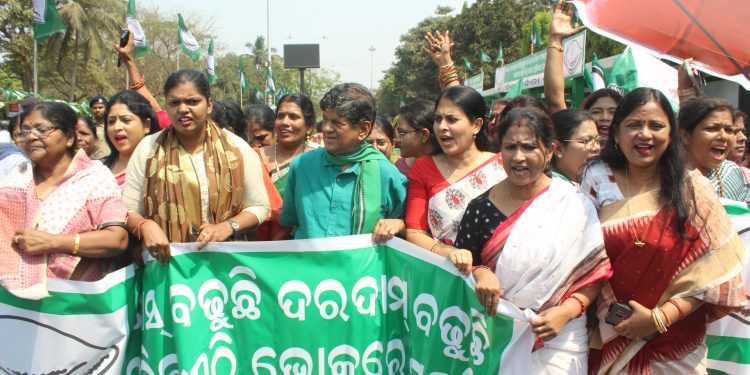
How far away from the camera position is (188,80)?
3020 mm

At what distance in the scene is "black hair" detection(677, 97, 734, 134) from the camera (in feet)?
9.73

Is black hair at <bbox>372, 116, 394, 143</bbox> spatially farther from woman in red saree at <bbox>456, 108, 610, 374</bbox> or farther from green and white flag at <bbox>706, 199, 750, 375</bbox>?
green and white flag at <bbox>706, 199, 750, 375</bbox>

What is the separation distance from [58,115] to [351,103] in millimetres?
1338

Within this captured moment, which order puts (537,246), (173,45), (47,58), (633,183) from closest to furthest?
(537,246), (633,183), (47,58), (173,45)

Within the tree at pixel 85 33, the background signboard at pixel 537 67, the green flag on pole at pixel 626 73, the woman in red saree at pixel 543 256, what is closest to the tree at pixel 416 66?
the tree at pixel 85 33

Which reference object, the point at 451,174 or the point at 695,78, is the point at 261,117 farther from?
the point at 695,78

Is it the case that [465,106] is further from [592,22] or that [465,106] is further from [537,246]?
[592,22]

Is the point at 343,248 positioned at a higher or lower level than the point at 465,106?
lower

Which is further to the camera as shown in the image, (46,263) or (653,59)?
(653,59)

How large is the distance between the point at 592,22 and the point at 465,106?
3.79 ft

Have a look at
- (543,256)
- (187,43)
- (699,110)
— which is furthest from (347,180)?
(187,43)

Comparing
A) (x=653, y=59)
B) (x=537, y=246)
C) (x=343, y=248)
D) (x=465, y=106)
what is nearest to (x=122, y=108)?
(x=343, y=248)

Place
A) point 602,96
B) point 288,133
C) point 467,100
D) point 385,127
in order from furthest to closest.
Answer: point 385,127, point 288,133, point 602,96, point 467,100

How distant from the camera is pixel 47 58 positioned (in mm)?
32688
